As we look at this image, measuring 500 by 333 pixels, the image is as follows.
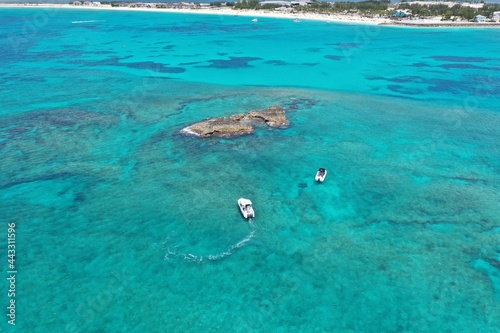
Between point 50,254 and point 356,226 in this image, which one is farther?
point 356,226

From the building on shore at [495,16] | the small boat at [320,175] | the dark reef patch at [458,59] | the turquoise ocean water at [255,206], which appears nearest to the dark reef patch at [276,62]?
the turquoise ocean water at [255,206]

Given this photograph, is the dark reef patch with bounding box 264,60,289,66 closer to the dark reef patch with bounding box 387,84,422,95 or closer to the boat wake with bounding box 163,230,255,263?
the dark reef patch with bounding box 387,84,422,95

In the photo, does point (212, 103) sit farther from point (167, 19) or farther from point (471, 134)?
point (167, 19)

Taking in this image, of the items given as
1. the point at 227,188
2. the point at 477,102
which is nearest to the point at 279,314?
the point at 227,188

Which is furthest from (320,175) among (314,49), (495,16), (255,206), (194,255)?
(495,16)

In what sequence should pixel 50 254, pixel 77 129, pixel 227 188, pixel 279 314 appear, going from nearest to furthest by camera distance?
pixel 279 314 < pixel 50 254 < pixel 227 188 < pixel 77 129

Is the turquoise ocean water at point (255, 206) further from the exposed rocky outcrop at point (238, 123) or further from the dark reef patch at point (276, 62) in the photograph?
the dark reef patch at point (276, 62)

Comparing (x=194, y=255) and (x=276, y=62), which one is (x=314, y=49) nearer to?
(x=276, y=62)

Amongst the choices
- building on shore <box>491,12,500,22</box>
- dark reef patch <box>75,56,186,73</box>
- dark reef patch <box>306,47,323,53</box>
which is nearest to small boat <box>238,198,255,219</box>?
dark reef patch <box>75,56,186,73</box>
